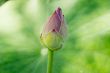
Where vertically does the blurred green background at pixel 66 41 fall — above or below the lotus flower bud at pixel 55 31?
above

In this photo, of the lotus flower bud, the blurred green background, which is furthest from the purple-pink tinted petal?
the blurred green background

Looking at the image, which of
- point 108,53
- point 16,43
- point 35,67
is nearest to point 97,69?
point 108,53

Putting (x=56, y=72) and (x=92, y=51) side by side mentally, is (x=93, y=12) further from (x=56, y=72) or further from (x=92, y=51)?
(x=56, y=72)

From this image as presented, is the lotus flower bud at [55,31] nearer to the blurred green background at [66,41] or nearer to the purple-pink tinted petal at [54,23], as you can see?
the purple-pink tinted petal at [54,23]

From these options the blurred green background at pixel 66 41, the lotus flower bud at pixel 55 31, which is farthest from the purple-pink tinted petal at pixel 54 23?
the blurred green background at pixel 66 41

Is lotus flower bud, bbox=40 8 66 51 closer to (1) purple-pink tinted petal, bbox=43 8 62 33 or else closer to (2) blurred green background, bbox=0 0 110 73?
(1) purple-pink tinted petal, bbox=43 8 62 33

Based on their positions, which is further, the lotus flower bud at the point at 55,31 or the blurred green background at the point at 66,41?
the blurred green background at the point at 66,41

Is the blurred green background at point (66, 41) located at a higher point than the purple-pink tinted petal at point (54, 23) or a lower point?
higher
